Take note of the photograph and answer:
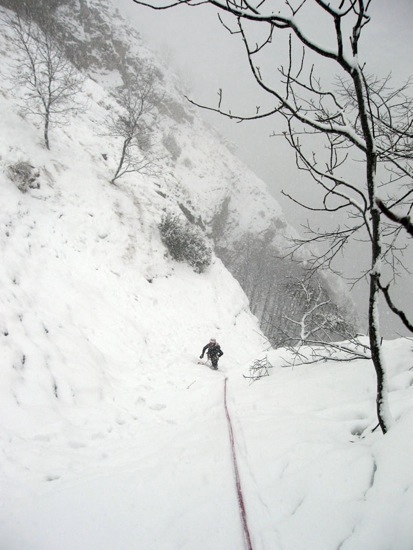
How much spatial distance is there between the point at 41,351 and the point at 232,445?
170 inches

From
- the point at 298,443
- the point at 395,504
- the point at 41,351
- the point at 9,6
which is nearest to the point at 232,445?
the point at 298,443

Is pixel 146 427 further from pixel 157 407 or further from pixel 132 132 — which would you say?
pixel 132 132

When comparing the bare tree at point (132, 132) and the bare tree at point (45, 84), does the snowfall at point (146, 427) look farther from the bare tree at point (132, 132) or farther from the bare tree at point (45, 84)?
the bare tree at point (132, 132)

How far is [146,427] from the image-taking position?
562 centimetres

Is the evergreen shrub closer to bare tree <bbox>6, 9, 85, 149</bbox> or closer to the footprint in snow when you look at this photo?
bare tree <bbox>6, 9, 85, 149</bbox>

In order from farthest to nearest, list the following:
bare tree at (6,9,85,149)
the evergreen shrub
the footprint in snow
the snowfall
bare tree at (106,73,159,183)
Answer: the evergreen shrub < bare tree at (106,73,159,183) < bare tree at (6,9,85,149) < the footprint in snow < the snowfall

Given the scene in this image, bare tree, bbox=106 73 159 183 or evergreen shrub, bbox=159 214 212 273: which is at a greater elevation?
bare tree, bbox=106 73 159 183

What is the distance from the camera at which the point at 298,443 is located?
3512mm

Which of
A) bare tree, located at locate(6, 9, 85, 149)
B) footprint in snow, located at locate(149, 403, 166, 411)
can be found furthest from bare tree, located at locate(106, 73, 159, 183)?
footprint in snow, located at locate(149, 403, 166, 411)

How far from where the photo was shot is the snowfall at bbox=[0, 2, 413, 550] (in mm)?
2506

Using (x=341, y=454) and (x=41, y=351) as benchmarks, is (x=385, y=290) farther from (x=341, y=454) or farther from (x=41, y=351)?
(x=41, y=351)

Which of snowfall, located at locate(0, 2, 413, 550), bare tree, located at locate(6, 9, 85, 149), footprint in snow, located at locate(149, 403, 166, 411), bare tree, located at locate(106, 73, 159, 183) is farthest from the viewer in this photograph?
bare tree, located at locate(106, 73, 159, 183)

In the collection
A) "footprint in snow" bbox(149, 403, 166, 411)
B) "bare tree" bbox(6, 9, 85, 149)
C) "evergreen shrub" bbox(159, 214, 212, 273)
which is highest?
"bare tree" bbox(6, 9, 85, 149)

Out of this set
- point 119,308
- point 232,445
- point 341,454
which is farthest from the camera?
point 119,308
